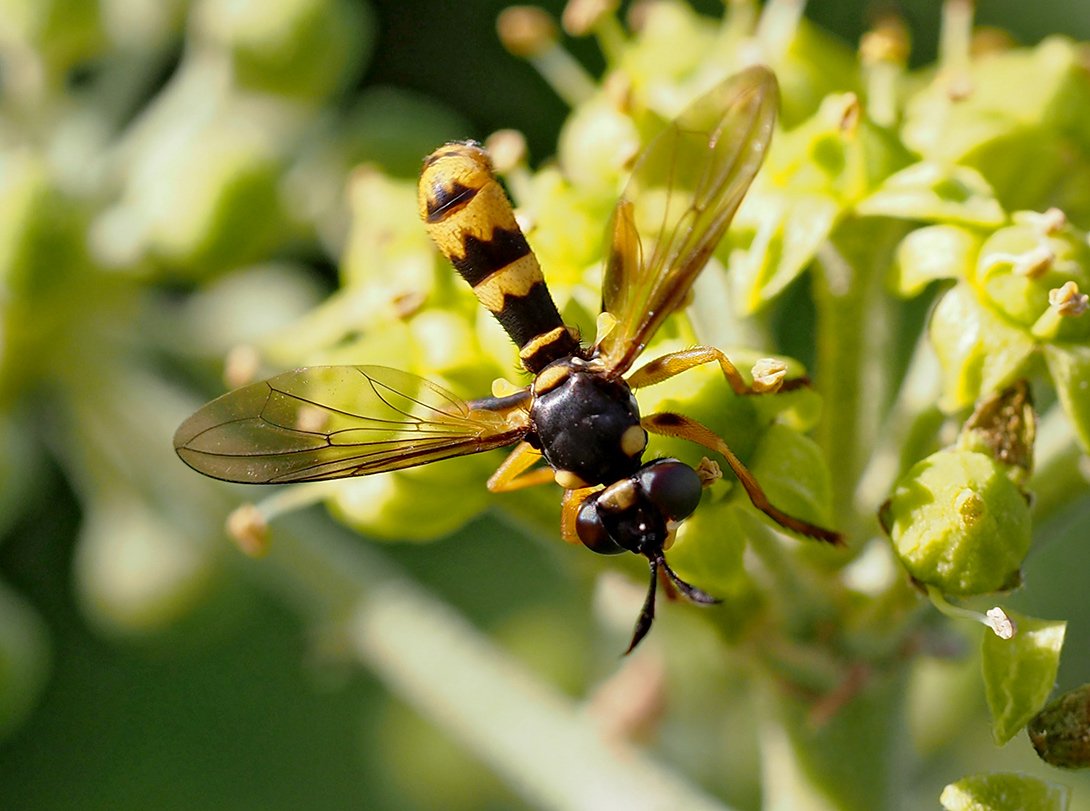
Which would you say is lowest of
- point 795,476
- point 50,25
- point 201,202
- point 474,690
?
point 474,690

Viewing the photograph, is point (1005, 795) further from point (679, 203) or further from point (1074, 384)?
point (679, 203)

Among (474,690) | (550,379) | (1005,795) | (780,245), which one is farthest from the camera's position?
(474,690)

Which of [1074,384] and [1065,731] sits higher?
[1074,384]

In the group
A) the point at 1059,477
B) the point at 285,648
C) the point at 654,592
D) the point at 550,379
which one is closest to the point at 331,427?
the point at 550,379

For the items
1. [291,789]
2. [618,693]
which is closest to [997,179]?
[618,693]

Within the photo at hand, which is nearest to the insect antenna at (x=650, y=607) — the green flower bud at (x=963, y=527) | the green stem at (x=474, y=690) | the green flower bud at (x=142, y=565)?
the green flower bud at (x=963, y=527)

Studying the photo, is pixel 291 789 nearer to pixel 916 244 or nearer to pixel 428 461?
pixel 428 461

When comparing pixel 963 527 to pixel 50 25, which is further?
pixel 50 25
